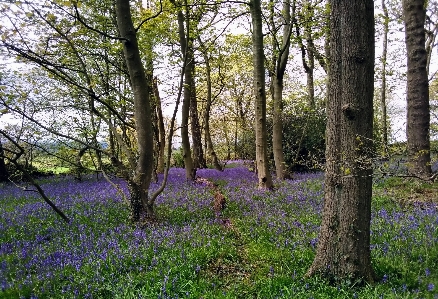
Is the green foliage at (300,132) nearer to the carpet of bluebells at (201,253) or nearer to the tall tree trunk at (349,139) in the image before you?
the carpet of bluebells at (201,253)

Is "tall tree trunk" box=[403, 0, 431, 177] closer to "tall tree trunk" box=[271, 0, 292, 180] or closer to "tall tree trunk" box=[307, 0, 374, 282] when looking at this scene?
"tall tree trunk" box=[271, 0, 292, 180]

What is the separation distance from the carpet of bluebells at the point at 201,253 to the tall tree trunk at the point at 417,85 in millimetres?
2113

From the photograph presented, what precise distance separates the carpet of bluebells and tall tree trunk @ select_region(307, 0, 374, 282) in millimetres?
372

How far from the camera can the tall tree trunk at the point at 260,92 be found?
9.96m

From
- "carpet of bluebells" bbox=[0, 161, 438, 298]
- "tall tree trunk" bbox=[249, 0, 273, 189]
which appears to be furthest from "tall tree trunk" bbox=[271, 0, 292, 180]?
"carpet of bluebells" bbox=[0, 161, 438, 298]

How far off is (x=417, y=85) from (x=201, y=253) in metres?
7.52

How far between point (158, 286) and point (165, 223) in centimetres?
266

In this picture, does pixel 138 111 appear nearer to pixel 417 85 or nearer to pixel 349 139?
pixel 349 139


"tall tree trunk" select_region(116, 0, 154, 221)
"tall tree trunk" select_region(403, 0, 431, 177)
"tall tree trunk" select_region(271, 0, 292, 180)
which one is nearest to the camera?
"tall tree trunk" select_region(116, 0, 154, 221)

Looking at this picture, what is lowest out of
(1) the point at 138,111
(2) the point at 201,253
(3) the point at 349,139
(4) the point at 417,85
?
(2) the point at 201,253

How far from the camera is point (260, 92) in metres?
10.1

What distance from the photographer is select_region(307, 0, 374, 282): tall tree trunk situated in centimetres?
364

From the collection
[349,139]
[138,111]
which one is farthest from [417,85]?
[138,111]

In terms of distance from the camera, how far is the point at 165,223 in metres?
6.60
